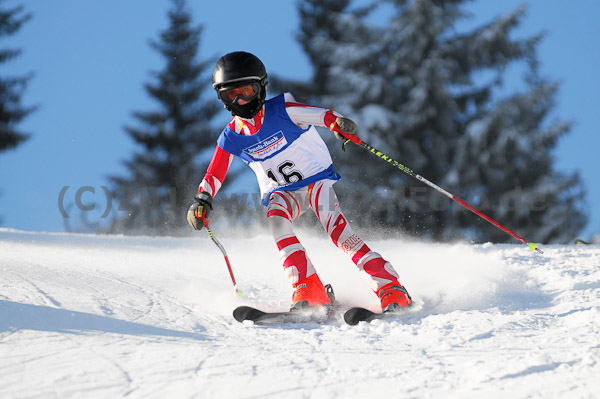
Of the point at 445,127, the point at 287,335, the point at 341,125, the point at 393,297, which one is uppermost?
the point at 445,127

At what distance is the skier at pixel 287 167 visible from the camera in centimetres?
365

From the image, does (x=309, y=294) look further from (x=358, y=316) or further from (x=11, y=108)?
(x=11, y=108)

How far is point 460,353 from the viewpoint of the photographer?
2654 millimetres

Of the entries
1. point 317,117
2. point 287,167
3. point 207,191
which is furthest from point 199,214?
point 317,117

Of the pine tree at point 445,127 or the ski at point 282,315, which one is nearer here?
the ski at point 282,315

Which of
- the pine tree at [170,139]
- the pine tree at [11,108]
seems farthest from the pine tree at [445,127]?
the pine tree at [11,108]

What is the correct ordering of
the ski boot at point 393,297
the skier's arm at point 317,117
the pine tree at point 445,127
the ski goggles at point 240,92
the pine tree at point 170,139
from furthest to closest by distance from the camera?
the pine tree at point 170,139 < the pine tree at point 445,127 < the skier's arm at point 317,117 < the ski goggles at point 240,92 < the ski boot at point 393,297

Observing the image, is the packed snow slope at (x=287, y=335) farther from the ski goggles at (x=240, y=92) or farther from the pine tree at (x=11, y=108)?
the pine tree at (x=11, y=108)

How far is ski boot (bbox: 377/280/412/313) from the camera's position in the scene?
354 centimetres

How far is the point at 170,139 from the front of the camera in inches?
746

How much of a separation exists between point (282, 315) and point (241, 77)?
5.03ft

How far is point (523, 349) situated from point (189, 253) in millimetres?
4397

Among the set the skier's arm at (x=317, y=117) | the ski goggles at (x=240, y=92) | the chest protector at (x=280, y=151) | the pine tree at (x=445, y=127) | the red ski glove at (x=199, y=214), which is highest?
the pine tree at (x=445, y=127)

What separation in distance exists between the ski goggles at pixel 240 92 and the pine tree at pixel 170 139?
14012mm
